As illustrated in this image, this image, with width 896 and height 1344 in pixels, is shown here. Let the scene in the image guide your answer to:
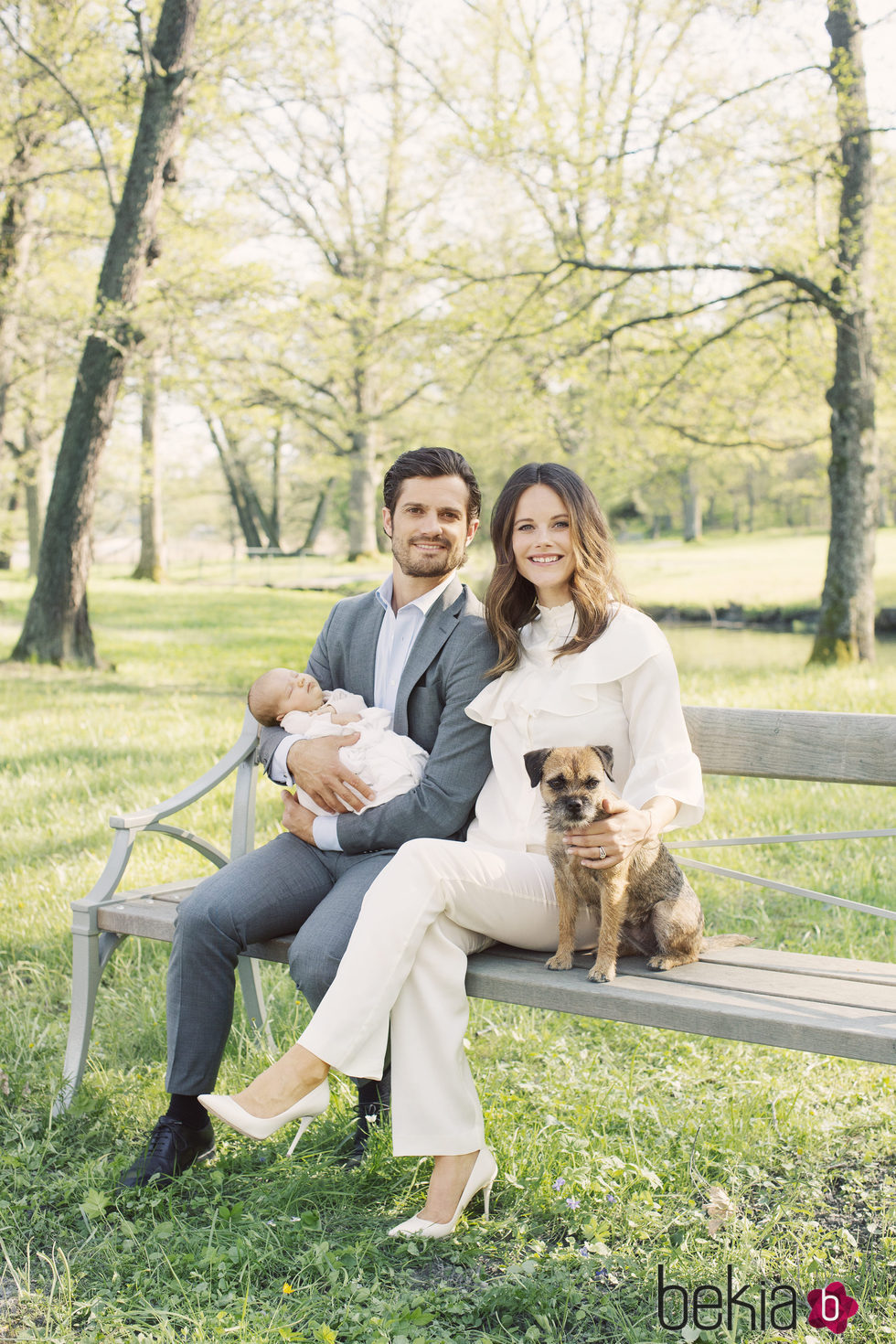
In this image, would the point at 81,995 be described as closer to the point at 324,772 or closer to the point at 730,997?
the point at 324,772

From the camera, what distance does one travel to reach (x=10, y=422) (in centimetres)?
2500

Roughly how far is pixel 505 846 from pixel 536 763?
13.9 inches

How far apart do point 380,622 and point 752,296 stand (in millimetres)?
13002

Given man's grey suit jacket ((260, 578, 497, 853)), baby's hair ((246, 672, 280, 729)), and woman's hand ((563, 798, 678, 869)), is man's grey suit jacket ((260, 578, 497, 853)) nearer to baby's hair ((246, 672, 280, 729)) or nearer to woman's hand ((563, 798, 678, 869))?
baby's hair ((246, 672, 280, 729))

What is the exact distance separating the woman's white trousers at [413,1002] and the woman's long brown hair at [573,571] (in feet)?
2.51

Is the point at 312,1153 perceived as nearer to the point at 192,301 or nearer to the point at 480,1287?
the point at 480,1287

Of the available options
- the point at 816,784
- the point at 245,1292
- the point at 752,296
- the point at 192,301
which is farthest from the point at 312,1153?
the point at 752,296

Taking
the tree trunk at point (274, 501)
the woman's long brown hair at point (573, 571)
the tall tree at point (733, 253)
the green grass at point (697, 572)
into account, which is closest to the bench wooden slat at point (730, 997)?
the woman's long brown hair at point (573, 571)

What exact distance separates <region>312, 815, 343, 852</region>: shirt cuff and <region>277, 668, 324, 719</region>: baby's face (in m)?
0.42

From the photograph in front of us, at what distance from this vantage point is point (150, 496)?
26766 millimetres

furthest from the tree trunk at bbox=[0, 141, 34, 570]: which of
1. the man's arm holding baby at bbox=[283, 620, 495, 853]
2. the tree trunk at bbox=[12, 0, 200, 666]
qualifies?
the man's arm holding baby at bbox=[283, 620, 495, 853]

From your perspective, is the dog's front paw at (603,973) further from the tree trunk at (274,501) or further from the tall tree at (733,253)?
the tree trunk at (274,501)

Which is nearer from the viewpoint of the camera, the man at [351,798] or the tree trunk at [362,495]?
the man at [351,798]

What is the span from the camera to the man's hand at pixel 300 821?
333 cm
